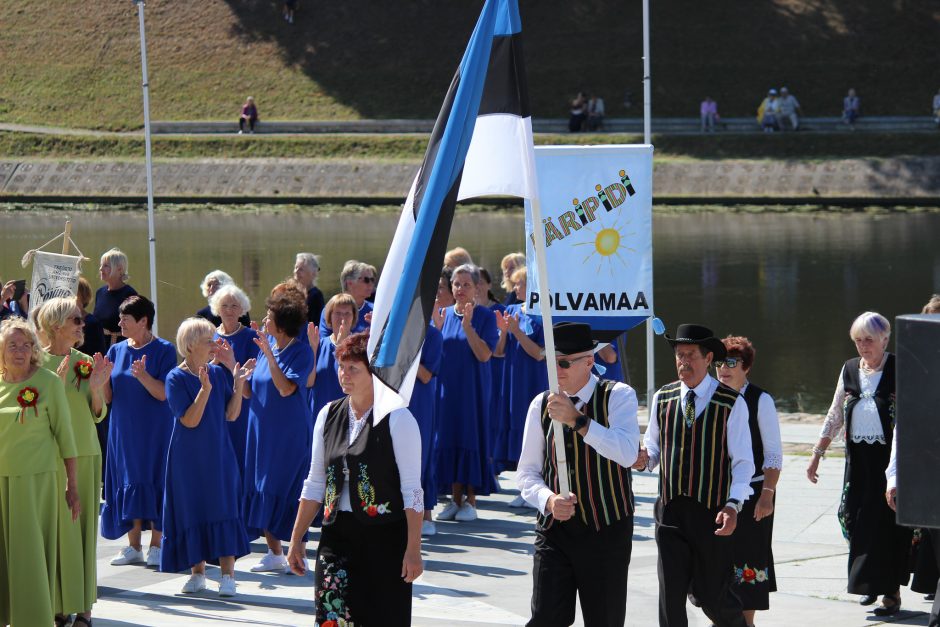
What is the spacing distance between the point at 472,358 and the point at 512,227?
2497 centimetres

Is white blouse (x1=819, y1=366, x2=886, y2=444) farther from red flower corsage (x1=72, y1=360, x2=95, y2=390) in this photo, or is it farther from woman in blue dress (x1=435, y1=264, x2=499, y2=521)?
red flower corsage (x1=72, y1=360, x2=95, y2=390)

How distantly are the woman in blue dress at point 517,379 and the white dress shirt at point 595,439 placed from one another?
14.8ft

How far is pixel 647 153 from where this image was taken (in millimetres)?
9672

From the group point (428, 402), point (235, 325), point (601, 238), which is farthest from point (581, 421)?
point (235, 325)

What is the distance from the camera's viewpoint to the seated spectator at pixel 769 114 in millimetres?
44531

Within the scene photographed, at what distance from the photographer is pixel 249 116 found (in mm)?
48656

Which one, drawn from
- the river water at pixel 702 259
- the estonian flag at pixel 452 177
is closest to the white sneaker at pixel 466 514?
the estonian flag at pixel 452 177

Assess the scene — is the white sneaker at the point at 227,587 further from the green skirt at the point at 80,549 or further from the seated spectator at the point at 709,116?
the seated spectator at the point at 709,116

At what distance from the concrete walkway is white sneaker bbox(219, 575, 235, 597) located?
0.05m

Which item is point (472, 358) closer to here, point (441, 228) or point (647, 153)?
point (647, 153)

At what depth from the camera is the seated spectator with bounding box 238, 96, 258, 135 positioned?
4853 cm

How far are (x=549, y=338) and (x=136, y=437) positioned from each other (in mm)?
4304

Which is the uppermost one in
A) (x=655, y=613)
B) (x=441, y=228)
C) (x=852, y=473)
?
(x=441, y=228)

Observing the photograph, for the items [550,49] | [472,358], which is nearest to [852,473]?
[472,358]
